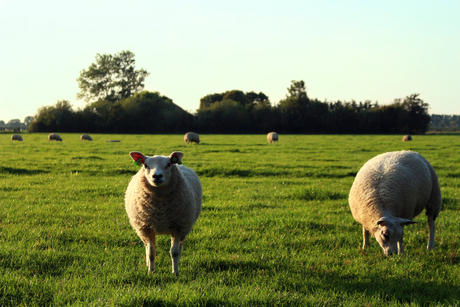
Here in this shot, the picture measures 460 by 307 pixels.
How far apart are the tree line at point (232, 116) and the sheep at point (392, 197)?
63347mm

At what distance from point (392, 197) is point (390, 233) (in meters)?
0.89

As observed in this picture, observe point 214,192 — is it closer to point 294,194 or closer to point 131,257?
point 294,194

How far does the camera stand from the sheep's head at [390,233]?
18.0 ft

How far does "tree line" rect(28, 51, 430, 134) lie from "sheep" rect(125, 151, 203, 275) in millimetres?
64291

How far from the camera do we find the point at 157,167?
194 inches

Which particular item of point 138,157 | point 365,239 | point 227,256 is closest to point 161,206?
point 138,157

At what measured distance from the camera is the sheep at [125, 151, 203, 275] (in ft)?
16.5

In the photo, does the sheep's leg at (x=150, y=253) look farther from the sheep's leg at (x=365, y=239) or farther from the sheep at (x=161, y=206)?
the sheep's leg at (x=365, y=239)

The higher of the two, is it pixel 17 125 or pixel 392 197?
pixel 17 125

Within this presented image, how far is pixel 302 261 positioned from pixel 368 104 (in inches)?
3214

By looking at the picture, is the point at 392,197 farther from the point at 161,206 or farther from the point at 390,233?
the point at 161,206

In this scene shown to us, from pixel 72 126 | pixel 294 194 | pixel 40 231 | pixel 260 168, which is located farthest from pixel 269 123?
pixel 40 231

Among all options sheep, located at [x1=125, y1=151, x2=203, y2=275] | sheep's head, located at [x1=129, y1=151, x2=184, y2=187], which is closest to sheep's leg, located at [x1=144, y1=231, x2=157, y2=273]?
sheep, located at [x1=125, y1=151, x2=203, y2=275]

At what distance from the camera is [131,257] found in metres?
5.41
